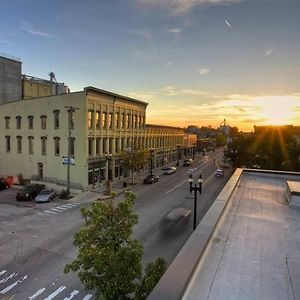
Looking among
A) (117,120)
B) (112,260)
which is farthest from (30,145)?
(112,260)

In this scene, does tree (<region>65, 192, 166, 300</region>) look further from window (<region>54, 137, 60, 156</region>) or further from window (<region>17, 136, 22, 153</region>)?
window (<region>17, 136, 22, 153</region>)

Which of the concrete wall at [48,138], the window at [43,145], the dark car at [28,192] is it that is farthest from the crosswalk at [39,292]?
the window at [43,145]

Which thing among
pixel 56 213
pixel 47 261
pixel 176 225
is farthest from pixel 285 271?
pixel 56 213

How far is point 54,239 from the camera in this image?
21.0m

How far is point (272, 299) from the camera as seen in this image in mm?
6020

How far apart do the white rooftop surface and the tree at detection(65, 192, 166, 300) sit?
102 inches

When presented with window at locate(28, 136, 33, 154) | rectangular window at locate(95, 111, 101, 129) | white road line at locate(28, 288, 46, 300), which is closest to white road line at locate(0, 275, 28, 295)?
white road line at locate(28, 288, 46, 300)

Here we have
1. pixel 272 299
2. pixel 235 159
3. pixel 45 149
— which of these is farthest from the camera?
pixel 235 159

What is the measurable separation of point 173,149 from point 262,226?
A: 227 feet

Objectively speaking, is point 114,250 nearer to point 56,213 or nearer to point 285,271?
point 285,271

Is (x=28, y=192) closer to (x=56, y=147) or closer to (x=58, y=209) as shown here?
(x=58, y=209)

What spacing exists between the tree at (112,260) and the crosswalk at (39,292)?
14.2 feet

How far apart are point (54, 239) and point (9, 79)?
43.5 m

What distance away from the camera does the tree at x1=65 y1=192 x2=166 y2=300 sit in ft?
30.9
